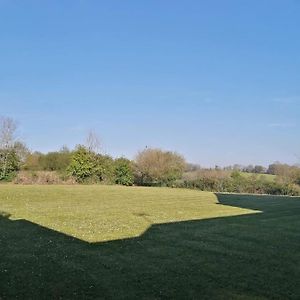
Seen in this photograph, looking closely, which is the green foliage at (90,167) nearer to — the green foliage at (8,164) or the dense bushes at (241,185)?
the green foliage at (8,164)

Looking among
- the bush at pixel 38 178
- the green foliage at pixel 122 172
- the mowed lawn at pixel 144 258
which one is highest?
the green foliage at pixel 122 172

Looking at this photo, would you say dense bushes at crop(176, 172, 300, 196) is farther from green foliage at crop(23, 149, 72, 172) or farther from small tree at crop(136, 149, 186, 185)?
green foliage at crop(23, 149, 72, 172)

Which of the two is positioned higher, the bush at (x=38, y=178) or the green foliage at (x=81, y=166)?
the green foliage at (x=81, y=166)

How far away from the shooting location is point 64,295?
5348mm

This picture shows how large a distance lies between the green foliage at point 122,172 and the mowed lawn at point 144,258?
2561 cm

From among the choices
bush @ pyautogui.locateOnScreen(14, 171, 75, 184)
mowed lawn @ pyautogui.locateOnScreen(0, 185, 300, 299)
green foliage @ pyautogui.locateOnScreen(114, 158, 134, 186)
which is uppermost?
green foliage @ pyautogui.locateOnScreen(114, 158, 134, 186)

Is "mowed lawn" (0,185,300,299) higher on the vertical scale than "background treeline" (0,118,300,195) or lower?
lower

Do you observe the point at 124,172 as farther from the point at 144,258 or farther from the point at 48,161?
the point at 144,258

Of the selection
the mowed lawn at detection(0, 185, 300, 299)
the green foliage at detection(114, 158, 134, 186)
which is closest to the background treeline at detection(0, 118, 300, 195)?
the green foliage at detection(114, 158, 134, 186)

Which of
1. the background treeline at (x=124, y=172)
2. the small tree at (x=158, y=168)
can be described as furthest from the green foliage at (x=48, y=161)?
the small tree at (x=158, y=168)

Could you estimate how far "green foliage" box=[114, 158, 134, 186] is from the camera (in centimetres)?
3931

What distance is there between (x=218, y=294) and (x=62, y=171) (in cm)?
3381

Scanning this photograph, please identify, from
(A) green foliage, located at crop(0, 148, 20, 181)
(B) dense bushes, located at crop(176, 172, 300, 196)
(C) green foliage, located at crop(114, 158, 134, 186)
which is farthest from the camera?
(C) green foliage, located at crop(114, 158, 134, 186)

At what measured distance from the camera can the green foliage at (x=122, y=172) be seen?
39312 millimetres
